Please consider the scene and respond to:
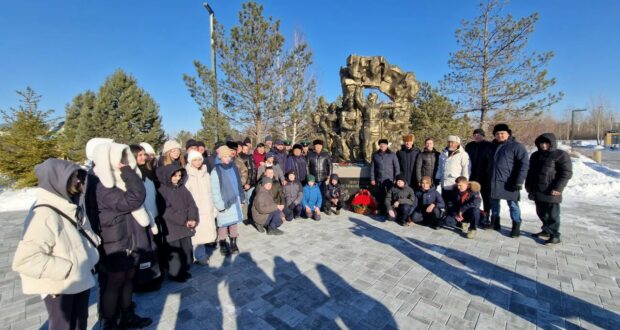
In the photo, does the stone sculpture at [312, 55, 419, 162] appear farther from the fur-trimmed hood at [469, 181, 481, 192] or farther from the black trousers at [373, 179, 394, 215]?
the fur-trimmed hood at [469, 181, 481, 192]

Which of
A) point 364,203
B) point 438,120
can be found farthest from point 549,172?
point 438,120

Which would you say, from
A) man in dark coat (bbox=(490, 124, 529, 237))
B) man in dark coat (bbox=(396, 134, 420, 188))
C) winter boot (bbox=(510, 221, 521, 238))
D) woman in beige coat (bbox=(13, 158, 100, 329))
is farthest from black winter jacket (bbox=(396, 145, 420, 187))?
woman in beige coat (bbox=(13, 158, 100, 329))

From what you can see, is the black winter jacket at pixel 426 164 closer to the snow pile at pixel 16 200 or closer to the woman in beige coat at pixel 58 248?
the woman in beige coat at pixel 58 248

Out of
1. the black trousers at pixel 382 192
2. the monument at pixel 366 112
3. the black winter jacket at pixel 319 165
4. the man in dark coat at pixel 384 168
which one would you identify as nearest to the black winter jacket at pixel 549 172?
the man in dark coat at pixel 384 168

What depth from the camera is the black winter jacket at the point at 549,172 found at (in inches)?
167

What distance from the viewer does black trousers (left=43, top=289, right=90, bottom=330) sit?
187 centimetres

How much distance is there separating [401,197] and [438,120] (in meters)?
7.84

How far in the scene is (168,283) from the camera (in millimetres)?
3330

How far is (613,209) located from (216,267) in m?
9.23

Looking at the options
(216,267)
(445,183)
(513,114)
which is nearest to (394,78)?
(445,183)

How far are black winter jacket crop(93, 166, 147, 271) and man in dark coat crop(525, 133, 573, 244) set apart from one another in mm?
5729

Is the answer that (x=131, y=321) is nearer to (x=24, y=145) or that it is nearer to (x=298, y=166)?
(x=298, y=166)

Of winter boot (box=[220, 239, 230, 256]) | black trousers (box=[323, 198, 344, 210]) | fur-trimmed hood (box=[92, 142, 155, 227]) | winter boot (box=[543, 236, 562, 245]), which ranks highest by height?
fur-trimmed hood (box=[92, 142, 155, 227])

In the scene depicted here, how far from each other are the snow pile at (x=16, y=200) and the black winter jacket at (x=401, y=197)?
31.8ft
